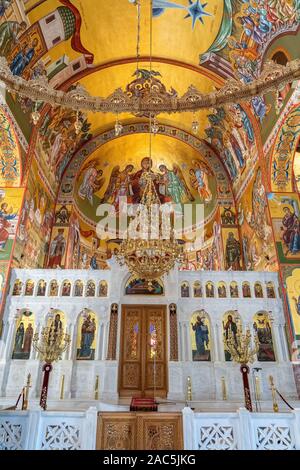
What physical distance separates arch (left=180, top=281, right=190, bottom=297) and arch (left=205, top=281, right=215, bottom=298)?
615 millimetres

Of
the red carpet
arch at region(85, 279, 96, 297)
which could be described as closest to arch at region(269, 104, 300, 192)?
arch at region(85, 279, 96, 297)

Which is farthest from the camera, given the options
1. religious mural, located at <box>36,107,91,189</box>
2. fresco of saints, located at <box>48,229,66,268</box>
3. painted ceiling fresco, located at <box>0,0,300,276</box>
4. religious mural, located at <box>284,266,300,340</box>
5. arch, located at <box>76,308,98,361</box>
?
fresco of saints, located at <box>48,229,66,268</box>

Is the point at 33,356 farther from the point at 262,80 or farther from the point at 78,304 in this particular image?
the point at 262,80

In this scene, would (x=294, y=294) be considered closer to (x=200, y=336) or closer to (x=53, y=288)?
(x=200, y=336)

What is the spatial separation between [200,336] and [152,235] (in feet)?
14.5

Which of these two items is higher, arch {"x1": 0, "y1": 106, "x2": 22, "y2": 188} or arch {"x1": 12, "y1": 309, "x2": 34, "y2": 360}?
arch {"x1": 0, "y1": 106, "x2": 22, "y2": 188}

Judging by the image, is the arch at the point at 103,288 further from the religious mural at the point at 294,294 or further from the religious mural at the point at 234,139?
the religious mural at the point at 234,139

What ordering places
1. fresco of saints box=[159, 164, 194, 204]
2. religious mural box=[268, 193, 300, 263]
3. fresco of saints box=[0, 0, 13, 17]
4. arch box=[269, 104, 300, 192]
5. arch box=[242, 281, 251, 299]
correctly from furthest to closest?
1. fresco of saints box=[159, 164, 194, 204]
2. religious mural box=[268, 193, 300, 263]
3. arch box=[242, 281, 251, 299]
4. arch box=[269, 104, 300, 192]
5. fresco of saints box=[0, 0, 13, 17]

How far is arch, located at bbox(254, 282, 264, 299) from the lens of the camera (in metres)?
11.2

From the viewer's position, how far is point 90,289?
443 inches

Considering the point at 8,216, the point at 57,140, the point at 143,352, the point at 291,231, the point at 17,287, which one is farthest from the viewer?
the point at 57,140

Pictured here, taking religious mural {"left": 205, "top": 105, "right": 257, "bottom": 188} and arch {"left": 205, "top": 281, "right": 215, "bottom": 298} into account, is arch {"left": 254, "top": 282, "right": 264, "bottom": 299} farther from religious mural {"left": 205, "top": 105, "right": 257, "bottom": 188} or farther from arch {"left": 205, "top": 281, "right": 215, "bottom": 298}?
religious mural {"left": 205, "top": 105, "right": 257, "bottom": 188}

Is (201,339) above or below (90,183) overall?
below

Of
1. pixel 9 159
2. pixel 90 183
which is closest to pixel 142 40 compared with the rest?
pixel 9 159
